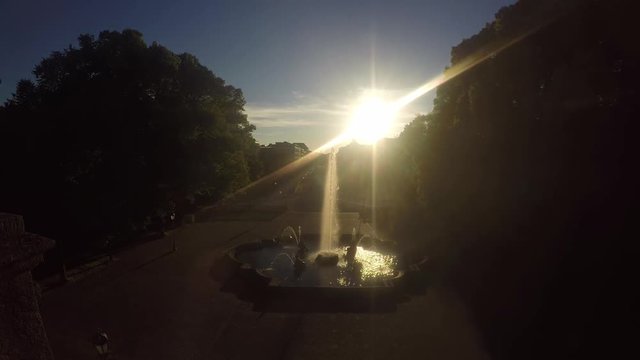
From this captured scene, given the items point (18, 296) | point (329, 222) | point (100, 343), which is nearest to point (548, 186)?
point (329, 222)

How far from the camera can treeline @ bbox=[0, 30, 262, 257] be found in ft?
46.7

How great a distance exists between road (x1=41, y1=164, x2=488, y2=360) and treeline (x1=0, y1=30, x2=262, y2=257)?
2.93 meters

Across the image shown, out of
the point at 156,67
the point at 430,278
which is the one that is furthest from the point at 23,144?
the point at 430,278

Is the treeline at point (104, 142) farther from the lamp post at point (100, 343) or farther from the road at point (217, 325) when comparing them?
the lamp post at point (100, 343)

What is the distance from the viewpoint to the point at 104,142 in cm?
1717

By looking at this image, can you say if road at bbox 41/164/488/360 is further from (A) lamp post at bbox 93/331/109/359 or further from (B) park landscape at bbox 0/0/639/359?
(A) lamp post at bbox 93/331/109/359

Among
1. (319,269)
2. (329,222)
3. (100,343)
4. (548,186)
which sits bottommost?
(329,222)

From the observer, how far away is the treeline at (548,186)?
11477 mm

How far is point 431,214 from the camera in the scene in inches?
1193

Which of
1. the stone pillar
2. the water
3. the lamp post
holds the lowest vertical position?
the water

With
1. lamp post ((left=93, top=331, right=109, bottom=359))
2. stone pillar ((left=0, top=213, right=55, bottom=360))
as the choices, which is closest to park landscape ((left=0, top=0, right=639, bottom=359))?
lamp post ((left=93, top=331, right=109, bottom=359))

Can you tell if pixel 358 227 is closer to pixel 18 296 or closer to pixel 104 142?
pixel 104 142

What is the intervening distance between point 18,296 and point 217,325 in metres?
9.42

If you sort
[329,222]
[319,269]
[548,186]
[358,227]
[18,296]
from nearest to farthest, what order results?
[18,296] < [319,269] < [548,186] < [358,227] < [329,222]
